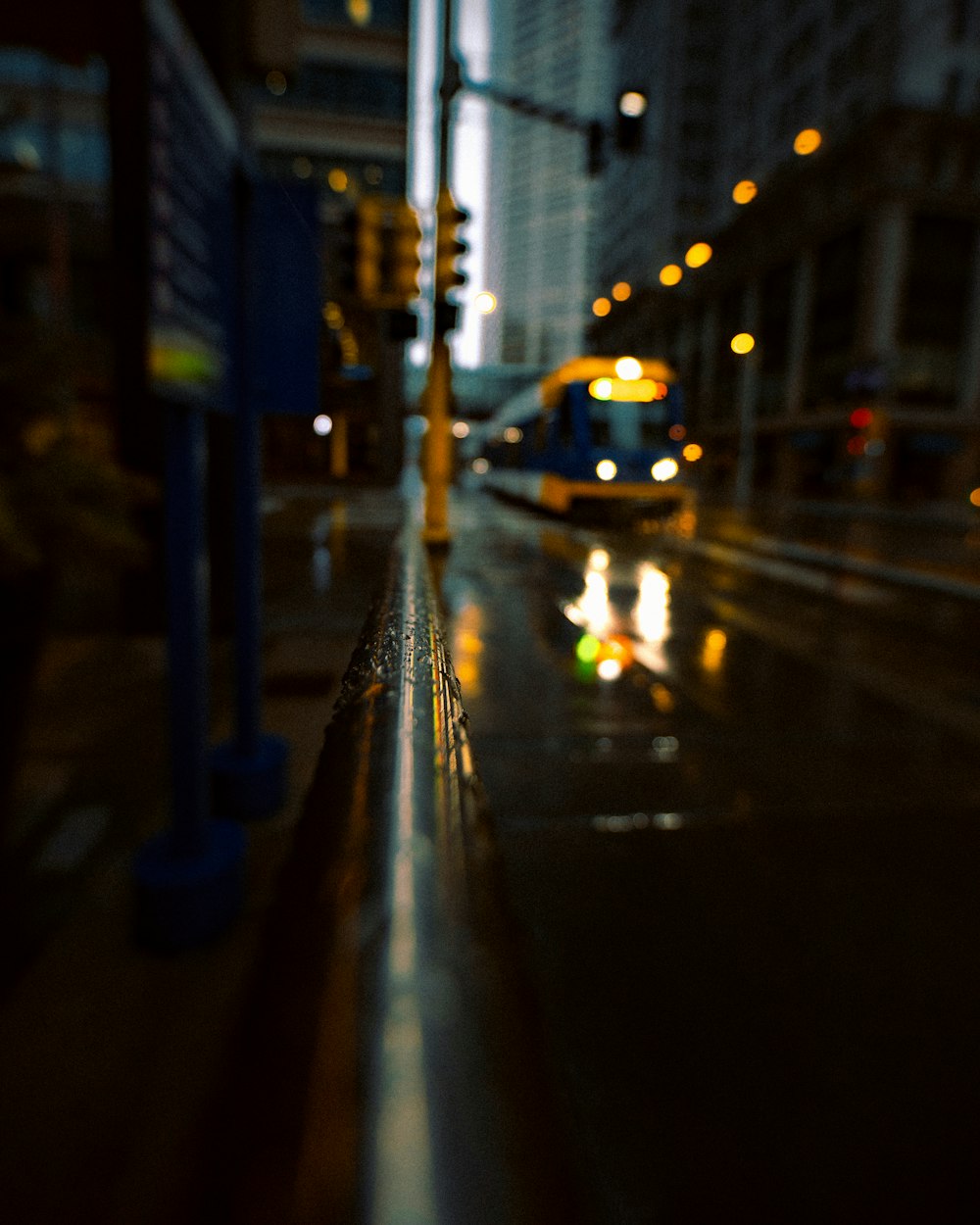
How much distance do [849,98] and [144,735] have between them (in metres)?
47.0

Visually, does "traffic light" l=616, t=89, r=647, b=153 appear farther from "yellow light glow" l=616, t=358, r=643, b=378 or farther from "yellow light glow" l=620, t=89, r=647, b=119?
"yellow light glow" l=616, t=358, r=643, b=378

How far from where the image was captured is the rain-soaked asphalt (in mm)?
1818

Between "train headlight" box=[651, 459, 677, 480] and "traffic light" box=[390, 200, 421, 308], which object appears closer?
"traffic light" box=[390, 200, 421, 308]

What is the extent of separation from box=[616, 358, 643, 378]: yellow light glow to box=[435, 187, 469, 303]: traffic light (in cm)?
441

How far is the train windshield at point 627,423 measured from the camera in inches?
584

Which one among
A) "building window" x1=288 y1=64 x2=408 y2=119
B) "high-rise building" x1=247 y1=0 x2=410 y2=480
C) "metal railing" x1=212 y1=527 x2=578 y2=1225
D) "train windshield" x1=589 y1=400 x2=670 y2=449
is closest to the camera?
"metal railing" x1=212 y1=527 x2=578 y2=1225

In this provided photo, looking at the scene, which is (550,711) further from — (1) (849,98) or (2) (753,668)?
(1) (849,98)

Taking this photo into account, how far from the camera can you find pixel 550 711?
4.85 meters

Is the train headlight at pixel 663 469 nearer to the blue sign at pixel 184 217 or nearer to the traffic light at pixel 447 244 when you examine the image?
the traffic light at pixel 447 244

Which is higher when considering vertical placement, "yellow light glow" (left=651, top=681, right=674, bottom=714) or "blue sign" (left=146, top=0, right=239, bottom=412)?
"blue sign" (left=146, top=0, right=239, bottom=412)

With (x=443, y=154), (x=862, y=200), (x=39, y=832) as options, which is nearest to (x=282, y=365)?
(x=39, y=832)

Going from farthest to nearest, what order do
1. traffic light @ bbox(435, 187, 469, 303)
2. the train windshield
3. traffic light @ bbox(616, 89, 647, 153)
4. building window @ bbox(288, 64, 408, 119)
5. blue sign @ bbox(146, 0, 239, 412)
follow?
building window @ bbox(288, 64, 408, 119)
the train windshield
traffic light @ bbox(616, 89, 647, 153)
traffic light @ bbox(435, 187, 469, 303)
blue sign @ bbox(146, 0, 239, 412)

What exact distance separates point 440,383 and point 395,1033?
12.4 metres

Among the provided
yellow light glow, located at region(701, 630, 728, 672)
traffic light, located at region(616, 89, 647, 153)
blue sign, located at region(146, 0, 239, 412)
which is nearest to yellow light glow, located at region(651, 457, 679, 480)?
traffic light, located at region(616, 89, 647, 153)
